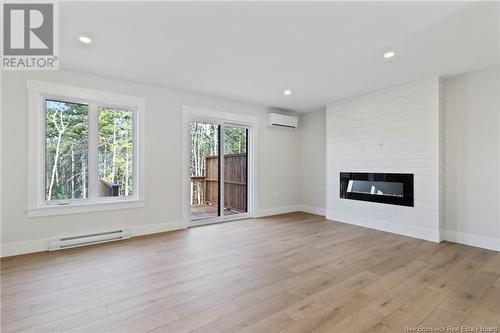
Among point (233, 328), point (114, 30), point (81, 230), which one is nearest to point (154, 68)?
point (114, 30)

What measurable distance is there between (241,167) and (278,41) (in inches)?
127

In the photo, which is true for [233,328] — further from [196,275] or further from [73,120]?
[73,120]

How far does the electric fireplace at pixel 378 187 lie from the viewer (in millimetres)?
4051

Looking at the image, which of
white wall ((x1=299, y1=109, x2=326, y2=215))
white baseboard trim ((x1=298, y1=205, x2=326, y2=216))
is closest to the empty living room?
white wall ((x1=299, y1=109, x2=326, y2=215))

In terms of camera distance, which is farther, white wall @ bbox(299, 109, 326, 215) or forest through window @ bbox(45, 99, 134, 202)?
white wall @ bbox(299, 109, 326, 215)

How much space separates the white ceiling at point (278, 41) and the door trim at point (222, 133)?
2.41ft

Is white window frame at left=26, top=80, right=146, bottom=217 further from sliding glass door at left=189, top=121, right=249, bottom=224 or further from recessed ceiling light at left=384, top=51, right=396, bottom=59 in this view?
recessed ceiling light at left=384, top=51, right=396, bottom=59

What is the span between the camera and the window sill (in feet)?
10.7

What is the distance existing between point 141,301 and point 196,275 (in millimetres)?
616

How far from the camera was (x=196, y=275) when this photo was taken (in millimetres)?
2543

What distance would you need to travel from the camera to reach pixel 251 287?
7.53 ft

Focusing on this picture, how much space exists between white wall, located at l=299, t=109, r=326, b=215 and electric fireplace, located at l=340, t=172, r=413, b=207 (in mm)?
826

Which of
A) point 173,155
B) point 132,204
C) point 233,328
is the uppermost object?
point 173,155

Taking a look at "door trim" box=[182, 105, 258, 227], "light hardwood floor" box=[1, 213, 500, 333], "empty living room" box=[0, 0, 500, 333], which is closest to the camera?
"light hardwood floor" box=[1, 213, 500, 333]
